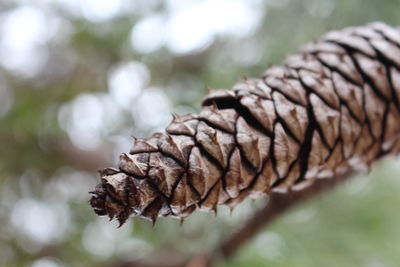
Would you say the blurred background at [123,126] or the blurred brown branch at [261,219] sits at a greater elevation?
the blurred background at [123,126]

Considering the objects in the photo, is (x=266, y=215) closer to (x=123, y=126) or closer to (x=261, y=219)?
(x=261, y=219)

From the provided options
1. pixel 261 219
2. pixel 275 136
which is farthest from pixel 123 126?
pixel 275 136

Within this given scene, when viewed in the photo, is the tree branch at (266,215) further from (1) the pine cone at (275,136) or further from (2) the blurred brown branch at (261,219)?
(1) the pine cone at (275,136)

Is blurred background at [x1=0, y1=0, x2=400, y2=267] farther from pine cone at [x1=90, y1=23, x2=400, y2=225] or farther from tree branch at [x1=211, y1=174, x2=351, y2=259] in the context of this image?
pine cone at [x1=90, y1=23, x2=400, y2=225]

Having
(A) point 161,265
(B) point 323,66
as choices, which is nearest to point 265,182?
(B) point 323,66

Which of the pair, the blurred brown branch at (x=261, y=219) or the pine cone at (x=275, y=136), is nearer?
the pine cone at (x=275, y=136)

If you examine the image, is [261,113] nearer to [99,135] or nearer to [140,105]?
[140,105]

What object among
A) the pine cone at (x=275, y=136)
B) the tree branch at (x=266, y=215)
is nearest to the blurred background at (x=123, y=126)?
the tree branch at (x=266, y=215)
